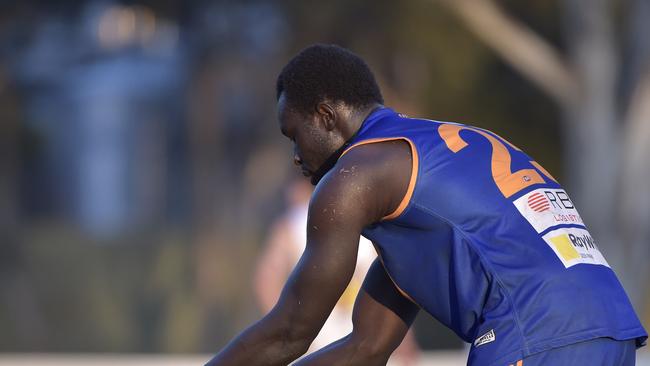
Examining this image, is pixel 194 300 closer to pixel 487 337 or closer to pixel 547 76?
pixel 547 76

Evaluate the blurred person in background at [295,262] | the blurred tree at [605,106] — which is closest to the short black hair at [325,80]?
the blurred person in background at [295,262]

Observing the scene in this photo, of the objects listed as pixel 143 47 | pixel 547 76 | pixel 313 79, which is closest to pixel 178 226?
pixel 143 47

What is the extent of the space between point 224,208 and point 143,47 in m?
3.89

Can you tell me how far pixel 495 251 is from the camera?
3.58m

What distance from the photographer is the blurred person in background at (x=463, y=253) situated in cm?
353

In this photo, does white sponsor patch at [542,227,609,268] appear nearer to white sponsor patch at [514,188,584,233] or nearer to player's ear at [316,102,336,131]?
white sponsor patch at [514,188,584,233]

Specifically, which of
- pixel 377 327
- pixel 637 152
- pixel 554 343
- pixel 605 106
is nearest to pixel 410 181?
pixel 554 343

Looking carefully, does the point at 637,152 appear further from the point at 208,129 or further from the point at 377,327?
the point at 377,327

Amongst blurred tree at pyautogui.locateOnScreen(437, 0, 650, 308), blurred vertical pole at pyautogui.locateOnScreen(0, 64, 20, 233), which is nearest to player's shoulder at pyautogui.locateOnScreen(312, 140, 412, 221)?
blurred tree at pyautogui.locateOnScreen(437, 0, 650, 308)

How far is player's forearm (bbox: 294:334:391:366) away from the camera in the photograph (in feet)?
13.5

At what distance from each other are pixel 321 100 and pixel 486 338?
89cm

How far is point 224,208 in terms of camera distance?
2453 cm

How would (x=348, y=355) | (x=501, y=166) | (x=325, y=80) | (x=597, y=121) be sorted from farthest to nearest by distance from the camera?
(x=597, y=121) → (x=348, y=355) → (x=325, y=80) → (x=501, y=166)

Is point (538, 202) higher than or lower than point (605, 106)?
higher
